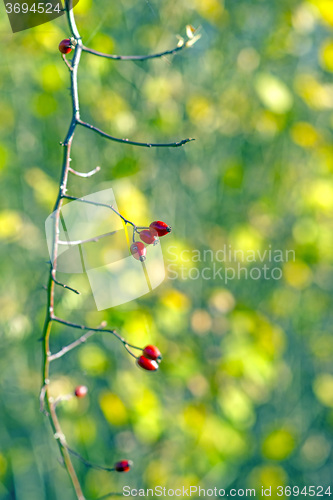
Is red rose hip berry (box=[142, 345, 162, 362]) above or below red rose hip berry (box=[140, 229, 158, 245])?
below

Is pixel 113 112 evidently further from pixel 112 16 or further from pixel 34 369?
pixel 34 369

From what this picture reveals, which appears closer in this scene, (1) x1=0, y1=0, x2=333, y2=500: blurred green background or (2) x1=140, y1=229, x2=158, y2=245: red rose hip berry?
(2) x1=140, y1=229, x2=158, y2=245: red rose hip berry

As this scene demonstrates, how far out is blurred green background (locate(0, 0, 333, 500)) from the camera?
1211 millimetres

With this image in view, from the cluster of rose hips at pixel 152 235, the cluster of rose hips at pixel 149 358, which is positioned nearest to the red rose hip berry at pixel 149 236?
the cluster of rose hips at pixel 152 235

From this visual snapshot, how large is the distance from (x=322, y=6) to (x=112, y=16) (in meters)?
0.52

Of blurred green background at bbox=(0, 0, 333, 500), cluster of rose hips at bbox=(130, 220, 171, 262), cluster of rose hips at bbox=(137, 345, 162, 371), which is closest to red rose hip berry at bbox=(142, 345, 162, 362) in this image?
cluster of rose hips at bbox=(137, 345, 162, 371)

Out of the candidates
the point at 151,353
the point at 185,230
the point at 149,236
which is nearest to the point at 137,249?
the point at 149,236

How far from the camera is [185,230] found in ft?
5.01

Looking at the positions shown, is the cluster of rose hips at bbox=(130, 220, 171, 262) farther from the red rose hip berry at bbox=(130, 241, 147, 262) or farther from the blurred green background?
the blurred green background

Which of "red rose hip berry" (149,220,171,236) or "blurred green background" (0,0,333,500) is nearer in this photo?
"red rose hip berry" (149,220,171,236)

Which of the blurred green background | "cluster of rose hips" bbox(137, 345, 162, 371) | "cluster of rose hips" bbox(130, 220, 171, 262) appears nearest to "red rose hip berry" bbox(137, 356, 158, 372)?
"cluster of rose hips" bbox(137, 345, 162, 371)

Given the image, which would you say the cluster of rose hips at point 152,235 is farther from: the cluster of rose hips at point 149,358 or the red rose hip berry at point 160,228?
the cluster of rose hips at point 149,358

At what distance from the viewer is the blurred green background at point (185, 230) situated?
1211mm

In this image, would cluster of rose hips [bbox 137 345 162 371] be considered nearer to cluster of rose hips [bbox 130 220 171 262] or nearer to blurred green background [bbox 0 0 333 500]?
cluster of rose hips [bbox 130 220 171 262]
